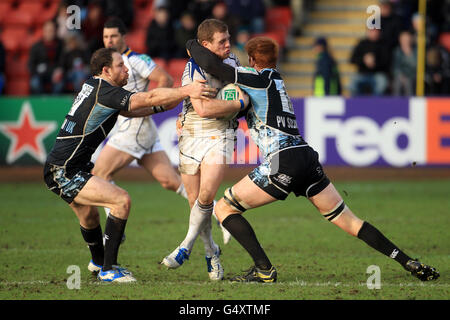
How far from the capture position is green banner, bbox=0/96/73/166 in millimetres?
15672

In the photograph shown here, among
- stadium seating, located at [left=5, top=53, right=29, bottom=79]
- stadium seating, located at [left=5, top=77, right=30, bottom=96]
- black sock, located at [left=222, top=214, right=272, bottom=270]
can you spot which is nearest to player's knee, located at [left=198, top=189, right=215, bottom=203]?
black sock, located at [left=222, top=214, right=272, bottom=270]

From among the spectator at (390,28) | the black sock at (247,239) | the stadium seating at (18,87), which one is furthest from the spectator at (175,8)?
the black sock at (247,239)

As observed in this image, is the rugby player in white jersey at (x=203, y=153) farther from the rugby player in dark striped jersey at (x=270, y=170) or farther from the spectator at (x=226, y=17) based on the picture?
the spectator at (x=226, y=17)

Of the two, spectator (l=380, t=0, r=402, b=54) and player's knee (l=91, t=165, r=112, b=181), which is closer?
player's knee (l=91, t=165, r=112, b=181)

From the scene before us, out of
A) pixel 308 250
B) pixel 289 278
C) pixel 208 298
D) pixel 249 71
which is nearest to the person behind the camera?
pixel 208 298

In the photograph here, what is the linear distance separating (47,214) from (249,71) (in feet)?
19.9

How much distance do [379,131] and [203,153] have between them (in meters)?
8.11

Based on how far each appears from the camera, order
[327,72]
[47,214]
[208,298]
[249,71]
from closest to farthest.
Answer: [208,298]
[249,71]
[47,214]
[327,72]

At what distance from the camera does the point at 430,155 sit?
15094 millimetres

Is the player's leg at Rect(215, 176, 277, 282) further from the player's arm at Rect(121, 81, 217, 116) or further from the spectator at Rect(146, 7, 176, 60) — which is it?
the spectator at Rect(146, 7, 176, 60)

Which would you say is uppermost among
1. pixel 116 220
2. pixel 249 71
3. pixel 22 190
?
pixel 249 71

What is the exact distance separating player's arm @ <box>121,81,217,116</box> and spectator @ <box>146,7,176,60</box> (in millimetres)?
10679

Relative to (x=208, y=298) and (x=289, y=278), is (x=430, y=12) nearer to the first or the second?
(x=289, y=278)

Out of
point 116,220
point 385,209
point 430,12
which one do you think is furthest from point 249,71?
point 430,12
